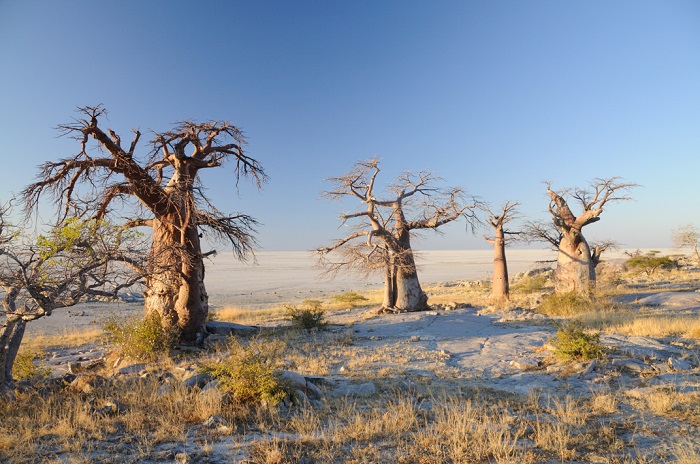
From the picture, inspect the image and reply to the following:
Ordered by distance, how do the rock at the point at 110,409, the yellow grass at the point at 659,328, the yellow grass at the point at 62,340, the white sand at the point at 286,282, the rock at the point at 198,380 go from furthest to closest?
the white sand at the point at 286,282
the yellow grass at the point at 62,340
the yellow grass at the point at 659,328
the rock at the point at 198,380
the rock at the point at 110,409

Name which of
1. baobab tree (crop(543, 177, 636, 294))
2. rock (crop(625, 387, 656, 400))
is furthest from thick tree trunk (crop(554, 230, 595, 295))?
rock (crop(625, 387, 656, 400))

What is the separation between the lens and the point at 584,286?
16.6 metres

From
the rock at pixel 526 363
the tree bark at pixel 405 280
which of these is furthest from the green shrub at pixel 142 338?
the tree bark at pixel 405 280

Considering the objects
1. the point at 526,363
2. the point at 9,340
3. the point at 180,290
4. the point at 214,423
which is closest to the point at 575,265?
the point at 526,363

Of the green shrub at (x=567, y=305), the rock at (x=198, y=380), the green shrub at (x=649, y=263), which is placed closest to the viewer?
the rock at (x=198, y=380)

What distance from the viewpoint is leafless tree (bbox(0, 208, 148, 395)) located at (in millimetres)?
5352

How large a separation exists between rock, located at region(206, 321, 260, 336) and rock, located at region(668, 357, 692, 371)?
8986mm

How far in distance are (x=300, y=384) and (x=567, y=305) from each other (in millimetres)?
11802

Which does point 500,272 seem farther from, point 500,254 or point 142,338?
point 142,338

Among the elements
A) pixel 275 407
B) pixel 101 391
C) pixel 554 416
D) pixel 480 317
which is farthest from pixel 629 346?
pixel 101 391

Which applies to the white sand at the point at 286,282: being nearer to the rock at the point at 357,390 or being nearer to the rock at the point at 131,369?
the rock at the point at 131,369

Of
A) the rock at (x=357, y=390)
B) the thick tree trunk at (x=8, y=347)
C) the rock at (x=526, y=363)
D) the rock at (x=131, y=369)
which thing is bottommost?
the rock at (x=526, y=363)

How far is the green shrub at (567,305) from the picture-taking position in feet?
46.2

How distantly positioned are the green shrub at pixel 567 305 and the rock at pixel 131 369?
1218 centimetres
